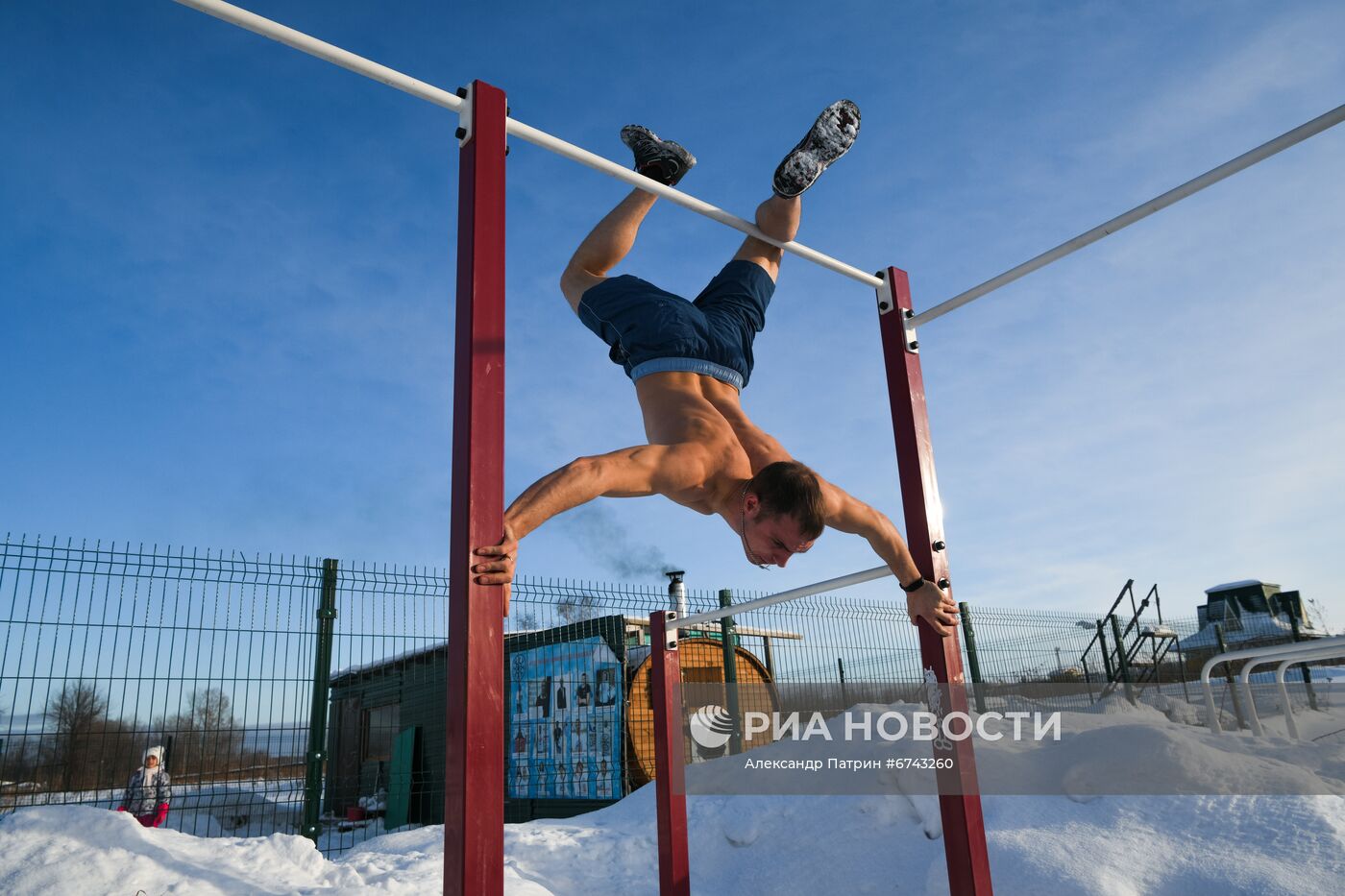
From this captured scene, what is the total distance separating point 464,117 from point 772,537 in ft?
4.88

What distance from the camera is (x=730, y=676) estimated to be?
7.23 meters

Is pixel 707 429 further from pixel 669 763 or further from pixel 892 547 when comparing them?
pixel 669 763

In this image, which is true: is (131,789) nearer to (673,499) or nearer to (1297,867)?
(673,499)

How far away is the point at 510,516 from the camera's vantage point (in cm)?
185

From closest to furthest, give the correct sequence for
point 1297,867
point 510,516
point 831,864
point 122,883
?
point 510,516 < point 122,883 < point 1297,867 < point 831,864

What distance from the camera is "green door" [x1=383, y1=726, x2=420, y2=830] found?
7061 mm

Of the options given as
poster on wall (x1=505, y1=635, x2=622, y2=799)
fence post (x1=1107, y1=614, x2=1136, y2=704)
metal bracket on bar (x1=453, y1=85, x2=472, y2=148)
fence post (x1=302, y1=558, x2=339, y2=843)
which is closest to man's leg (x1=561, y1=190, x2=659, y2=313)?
metal bracket on bar (x1=453, y1=85, x2=472, y2=148)

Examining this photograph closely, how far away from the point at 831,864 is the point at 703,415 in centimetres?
340

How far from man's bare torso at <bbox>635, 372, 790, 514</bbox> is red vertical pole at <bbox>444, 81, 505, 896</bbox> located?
77cm

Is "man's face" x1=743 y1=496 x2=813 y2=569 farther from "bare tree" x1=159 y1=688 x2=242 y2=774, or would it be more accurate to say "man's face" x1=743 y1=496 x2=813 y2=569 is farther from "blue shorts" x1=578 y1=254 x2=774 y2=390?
"bare tree" x1=159 y1=688 x2=242 y2=774

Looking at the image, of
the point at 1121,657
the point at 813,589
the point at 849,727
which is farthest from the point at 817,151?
the point at 1121,657

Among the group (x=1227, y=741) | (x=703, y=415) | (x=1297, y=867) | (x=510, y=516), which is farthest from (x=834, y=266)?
(x=1227, y=741)

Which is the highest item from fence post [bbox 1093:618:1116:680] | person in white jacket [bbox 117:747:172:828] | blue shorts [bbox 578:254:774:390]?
blue shorts [bbox 578:254:774:390]

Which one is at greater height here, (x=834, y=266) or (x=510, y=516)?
(x=834, y=266)
